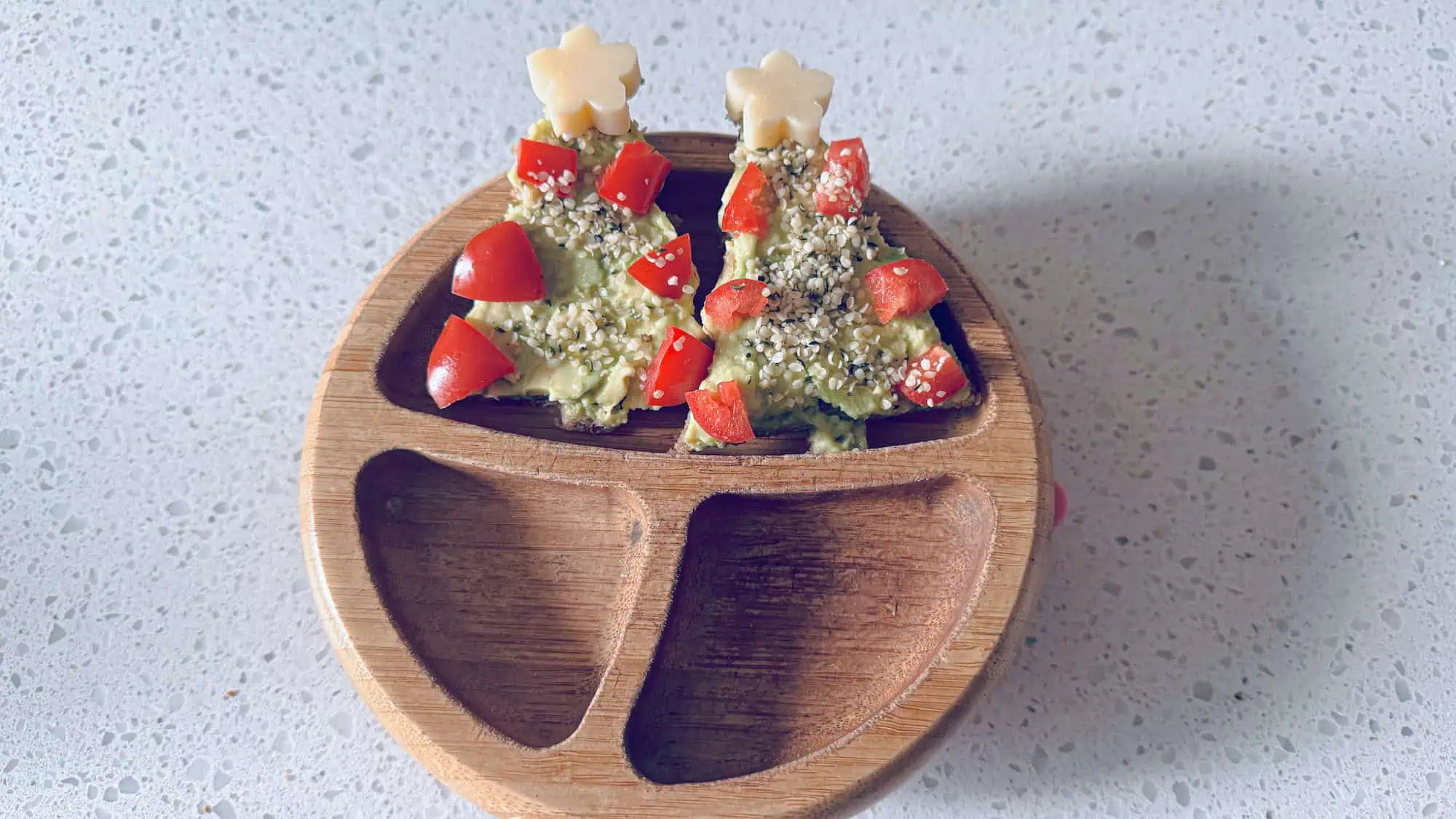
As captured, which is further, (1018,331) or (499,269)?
(1018,331)

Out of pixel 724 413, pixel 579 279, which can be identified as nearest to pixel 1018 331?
pixel 724 413

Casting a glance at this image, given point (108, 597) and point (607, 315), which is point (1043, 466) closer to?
point (607, 315)

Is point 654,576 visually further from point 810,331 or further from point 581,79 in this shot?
point 581,79

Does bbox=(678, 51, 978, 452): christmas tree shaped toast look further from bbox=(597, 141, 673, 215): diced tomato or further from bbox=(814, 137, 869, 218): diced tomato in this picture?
bbox=(597, 141, 673, 215): diced tomato

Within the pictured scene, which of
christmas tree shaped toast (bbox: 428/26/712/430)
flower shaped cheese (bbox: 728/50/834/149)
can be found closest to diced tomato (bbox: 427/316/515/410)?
christmas tree shaped toast (bbox: 428/26/712/430)

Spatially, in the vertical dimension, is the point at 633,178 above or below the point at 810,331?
above

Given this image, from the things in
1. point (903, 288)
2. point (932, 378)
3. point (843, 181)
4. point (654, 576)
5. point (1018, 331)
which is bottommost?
point (654, 576)

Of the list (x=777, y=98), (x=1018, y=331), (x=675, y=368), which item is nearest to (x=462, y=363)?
(x=675, y=368)
